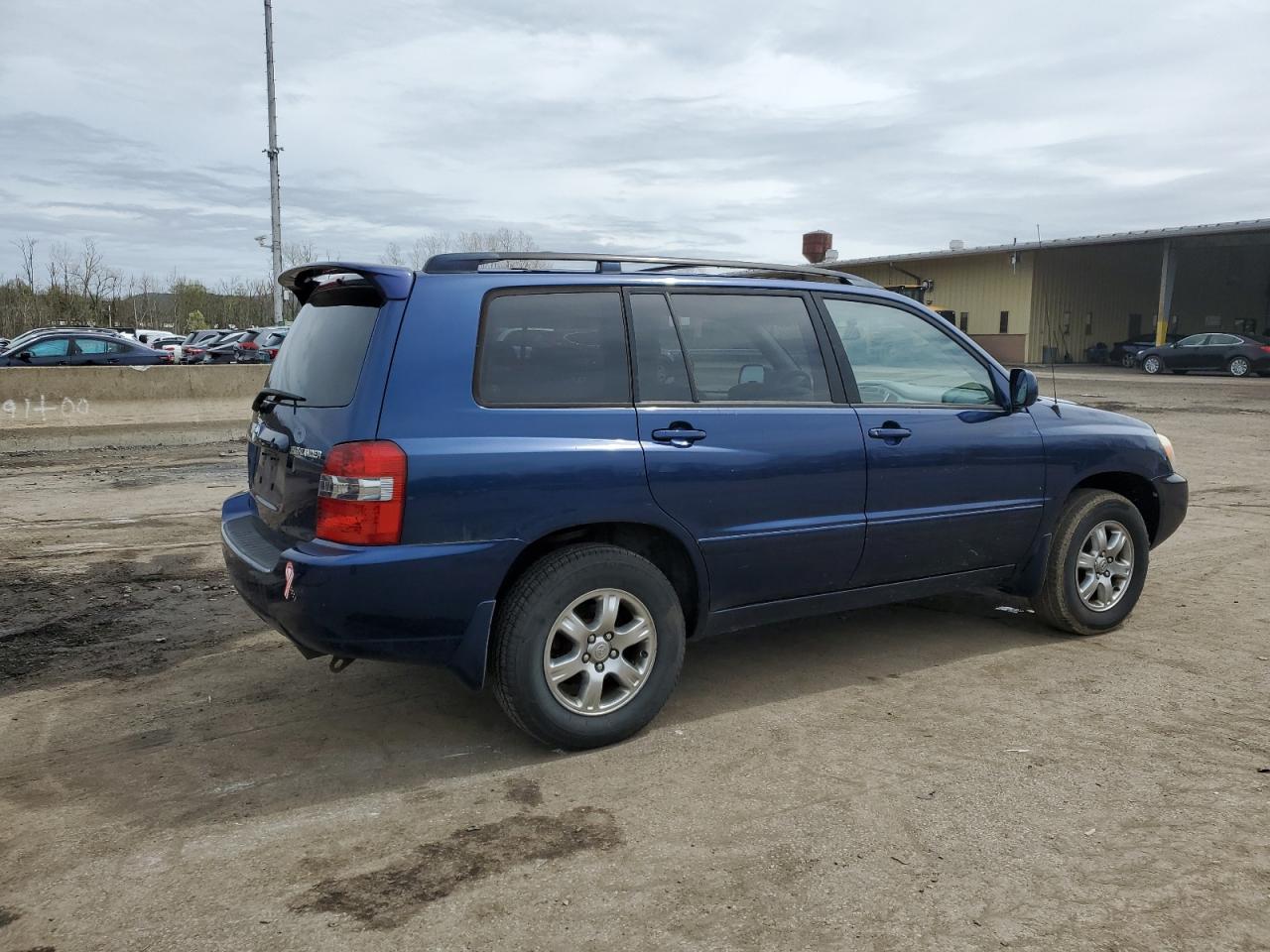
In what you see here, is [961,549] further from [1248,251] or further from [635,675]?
[1248,251]

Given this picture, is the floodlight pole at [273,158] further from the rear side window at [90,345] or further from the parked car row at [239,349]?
the rear side window at [90,345]

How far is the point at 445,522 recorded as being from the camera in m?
3.60

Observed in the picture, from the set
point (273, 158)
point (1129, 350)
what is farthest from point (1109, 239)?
point (273, 158)

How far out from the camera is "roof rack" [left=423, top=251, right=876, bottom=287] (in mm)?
4055

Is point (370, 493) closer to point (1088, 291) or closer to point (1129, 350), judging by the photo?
point (1129, 350)

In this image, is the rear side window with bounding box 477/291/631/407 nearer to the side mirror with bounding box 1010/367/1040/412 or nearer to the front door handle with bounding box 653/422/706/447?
the front door handle with bounding box 653/422/706/447

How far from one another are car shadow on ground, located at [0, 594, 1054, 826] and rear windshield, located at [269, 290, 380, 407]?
1.35 meters

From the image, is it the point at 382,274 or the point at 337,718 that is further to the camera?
the point at 337,718

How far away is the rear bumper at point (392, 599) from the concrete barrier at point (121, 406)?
423 inches

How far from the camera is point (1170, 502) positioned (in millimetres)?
5621

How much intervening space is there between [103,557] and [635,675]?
480cm

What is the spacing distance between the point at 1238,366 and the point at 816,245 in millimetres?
17712

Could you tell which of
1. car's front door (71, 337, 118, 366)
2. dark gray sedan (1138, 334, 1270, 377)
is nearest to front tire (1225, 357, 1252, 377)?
dark gray sedan (1138, 334, 1270, 377)

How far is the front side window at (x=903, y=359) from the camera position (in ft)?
15.5
